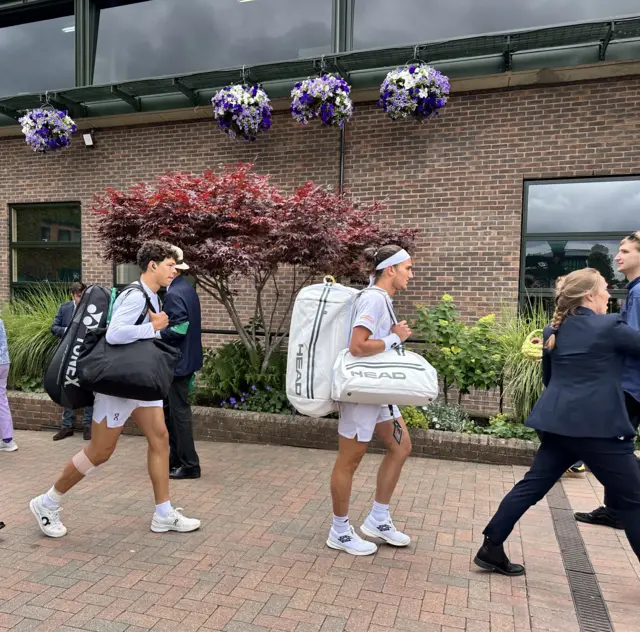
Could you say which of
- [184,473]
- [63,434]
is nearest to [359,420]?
[184,473]

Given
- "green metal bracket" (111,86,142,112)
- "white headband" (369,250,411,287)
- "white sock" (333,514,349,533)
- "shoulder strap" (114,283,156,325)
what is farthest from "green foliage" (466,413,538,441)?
"green metal bracket" (111,86,142,112)

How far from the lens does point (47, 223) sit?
9828 mm

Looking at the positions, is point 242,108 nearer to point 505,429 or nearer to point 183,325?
point 183,325

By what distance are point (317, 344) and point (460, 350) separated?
315 cm

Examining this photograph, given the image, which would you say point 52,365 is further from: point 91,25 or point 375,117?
point 91,25

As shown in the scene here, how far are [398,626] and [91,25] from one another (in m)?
10.2

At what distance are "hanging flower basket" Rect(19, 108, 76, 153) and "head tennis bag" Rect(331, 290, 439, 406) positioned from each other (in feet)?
25.0

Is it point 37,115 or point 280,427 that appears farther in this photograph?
point 37,115

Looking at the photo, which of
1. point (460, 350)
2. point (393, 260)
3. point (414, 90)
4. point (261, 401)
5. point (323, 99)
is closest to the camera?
point (393, 260)

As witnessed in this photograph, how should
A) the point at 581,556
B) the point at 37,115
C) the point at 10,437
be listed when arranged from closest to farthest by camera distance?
1. the point at 581,556
2. the point at 10,437
3. the point at 37,115

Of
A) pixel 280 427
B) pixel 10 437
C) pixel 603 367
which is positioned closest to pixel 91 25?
pixel 10 437

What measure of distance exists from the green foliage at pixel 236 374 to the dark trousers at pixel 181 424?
1520 millimetres

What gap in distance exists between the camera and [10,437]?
5.60m

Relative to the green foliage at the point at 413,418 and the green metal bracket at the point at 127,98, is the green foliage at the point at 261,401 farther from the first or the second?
the green metal bracket at the point at 127,98
